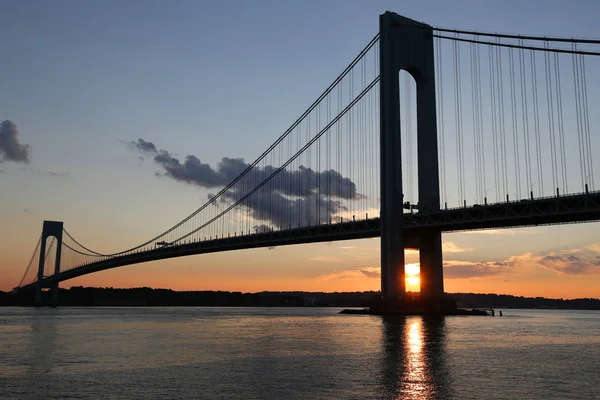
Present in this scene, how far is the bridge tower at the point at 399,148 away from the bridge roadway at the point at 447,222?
67.1 inches

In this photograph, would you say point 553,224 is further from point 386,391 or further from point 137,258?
point 137,258

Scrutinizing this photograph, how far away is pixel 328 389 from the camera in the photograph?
1792cm

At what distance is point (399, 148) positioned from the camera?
60.8 meters

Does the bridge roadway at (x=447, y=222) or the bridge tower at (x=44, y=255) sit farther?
the bridge tower at (x=44, y=255)

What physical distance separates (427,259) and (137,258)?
1807 inches

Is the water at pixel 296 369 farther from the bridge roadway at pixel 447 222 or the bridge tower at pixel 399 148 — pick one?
the bridge tower at pixel 399 148

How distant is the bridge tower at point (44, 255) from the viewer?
118312 mm

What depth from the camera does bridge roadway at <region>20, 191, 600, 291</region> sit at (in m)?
50.5

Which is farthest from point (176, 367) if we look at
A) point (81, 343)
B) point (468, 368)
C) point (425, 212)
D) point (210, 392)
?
point (425, 212)

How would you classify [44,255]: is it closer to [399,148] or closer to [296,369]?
[399,148]

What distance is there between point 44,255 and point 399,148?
85576 millimetres

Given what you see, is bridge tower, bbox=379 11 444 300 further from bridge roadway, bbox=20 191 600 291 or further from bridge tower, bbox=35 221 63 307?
bridge tower, bbox=35 221 63 307

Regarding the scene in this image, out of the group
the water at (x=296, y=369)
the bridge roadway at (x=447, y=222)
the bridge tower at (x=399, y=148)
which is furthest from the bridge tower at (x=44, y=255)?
the water at (x=296, y=369)

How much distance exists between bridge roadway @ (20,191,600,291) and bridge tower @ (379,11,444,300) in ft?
5.59
